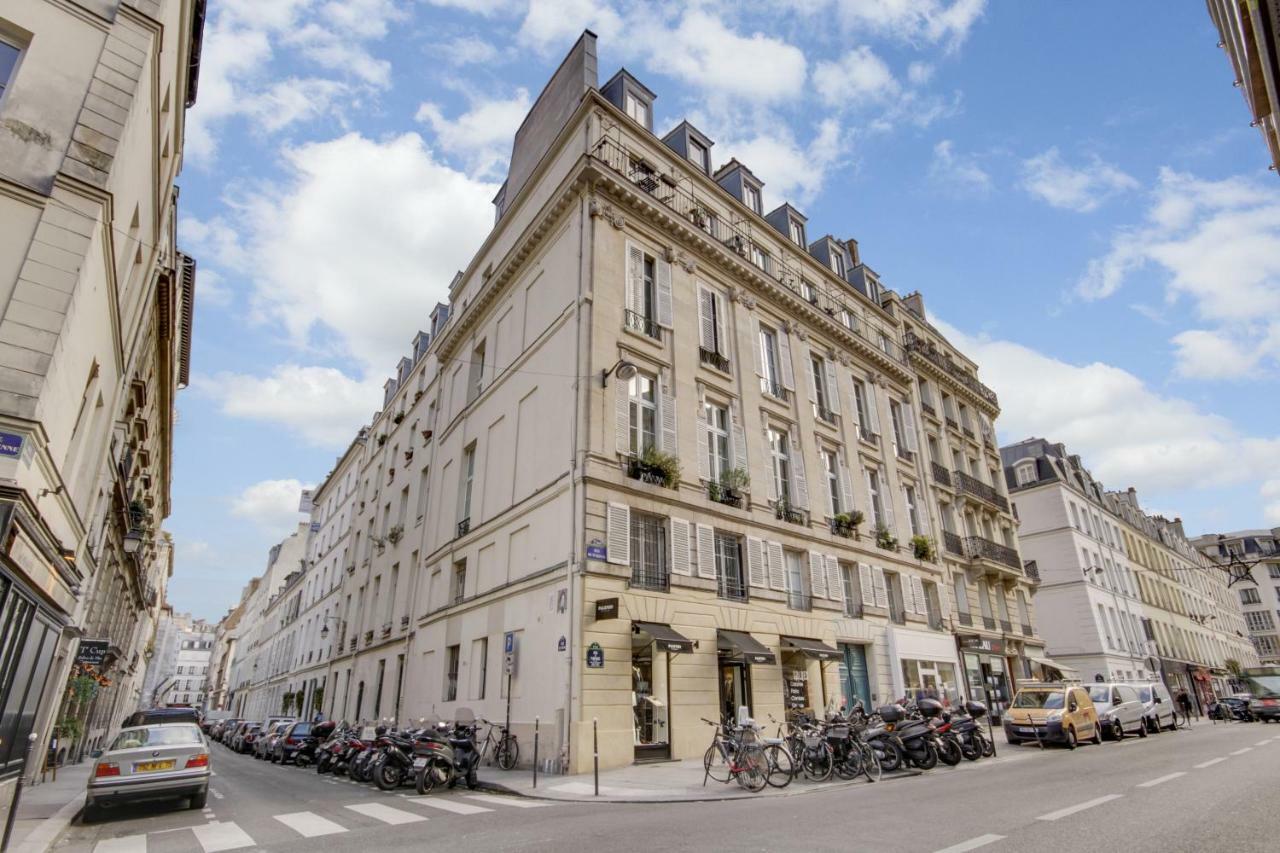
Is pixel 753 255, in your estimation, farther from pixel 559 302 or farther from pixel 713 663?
pixel 713 663

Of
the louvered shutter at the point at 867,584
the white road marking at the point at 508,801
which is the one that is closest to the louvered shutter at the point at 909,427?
the louvered shutter at the point at 867,584

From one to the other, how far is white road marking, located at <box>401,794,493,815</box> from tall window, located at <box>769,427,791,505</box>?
43.2ft

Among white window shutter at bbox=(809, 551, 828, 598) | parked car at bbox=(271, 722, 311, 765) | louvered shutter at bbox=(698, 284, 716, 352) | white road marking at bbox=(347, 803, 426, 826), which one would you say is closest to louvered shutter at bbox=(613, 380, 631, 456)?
louvered shutter at bbox=(698, 284, 716, 352)

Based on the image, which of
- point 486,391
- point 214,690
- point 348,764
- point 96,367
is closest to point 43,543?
point 96,367

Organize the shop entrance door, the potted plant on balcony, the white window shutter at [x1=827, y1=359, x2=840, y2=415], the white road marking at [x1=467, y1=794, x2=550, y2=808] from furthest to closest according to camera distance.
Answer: the potted plant on balcony
the white window shutter at [x1=827, y1=359, x2=840, y2=415]
the shop entrance door
the white road marking at [x1=467, y1=794, x2=550, y2=808]

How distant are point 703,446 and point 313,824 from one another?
13.0 m

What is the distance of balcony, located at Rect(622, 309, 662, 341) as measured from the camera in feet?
61.0

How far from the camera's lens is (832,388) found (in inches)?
993

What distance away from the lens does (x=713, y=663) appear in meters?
16.4

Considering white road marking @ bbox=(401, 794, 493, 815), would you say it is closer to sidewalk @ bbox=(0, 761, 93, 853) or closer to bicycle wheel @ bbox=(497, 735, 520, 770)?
bicycle wheel @ bbox=(497, 735, 520, 770)

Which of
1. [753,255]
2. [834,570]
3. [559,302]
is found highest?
[753,255]

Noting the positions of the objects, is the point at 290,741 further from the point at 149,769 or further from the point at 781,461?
the point at 781,461

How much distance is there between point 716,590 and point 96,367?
13.8 m

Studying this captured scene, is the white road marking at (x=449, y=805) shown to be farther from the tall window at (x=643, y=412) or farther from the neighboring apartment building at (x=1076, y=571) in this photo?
the neighboring apartment building at (x=1076, y=571)
